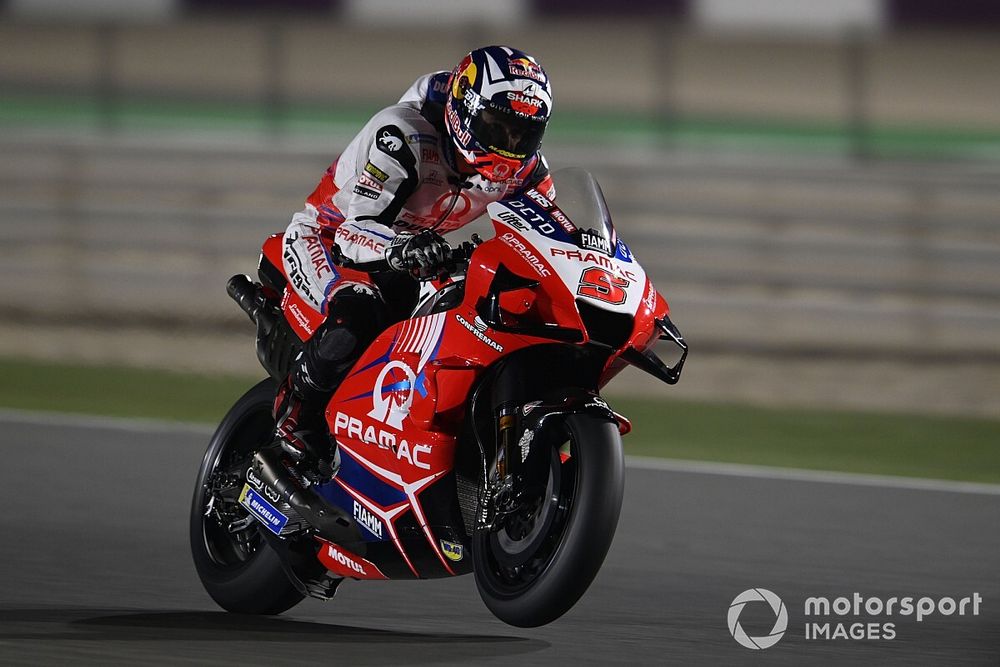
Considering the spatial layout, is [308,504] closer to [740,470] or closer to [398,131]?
[398,131]

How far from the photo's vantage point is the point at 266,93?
19.2 m

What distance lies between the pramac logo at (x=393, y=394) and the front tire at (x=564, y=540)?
0.46 metres

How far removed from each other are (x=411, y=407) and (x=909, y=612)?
178 centimetres

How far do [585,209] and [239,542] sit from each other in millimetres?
1749

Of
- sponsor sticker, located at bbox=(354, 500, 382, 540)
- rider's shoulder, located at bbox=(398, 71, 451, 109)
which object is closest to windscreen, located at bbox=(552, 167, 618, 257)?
rider's shoulder, located at bbox=(398, 71, 451, 109)

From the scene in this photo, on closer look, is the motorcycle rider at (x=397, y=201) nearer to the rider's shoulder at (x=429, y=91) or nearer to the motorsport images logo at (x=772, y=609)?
the rider's shoulder at (x=429, y=91)

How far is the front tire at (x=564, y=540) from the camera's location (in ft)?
16.0

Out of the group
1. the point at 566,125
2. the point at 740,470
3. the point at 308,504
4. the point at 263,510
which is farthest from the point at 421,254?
the point at 566,125

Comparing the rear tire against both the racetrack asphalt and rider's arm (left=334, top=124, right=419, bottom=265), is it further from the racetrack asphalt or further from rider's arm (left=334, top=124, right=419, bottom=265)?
rider's arm (left=334, top=124, right=419, bottom=265)

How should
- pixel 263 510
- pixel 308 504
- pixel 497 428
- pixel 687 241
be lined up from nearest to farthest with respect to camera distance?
pixel 497 428, pixel 308 504, pixel 263 510, pixel 687 241

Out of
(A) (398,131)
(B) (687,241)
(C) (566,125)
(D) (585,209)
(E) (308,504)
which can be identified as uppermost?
(A) (398,131)

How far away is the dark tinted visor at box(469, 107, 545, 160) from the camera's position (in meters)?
5.41

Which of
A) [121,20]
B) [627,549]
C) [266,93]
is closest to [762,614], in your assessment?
[627,549]

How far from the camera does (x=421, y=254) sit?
17.1 ft
